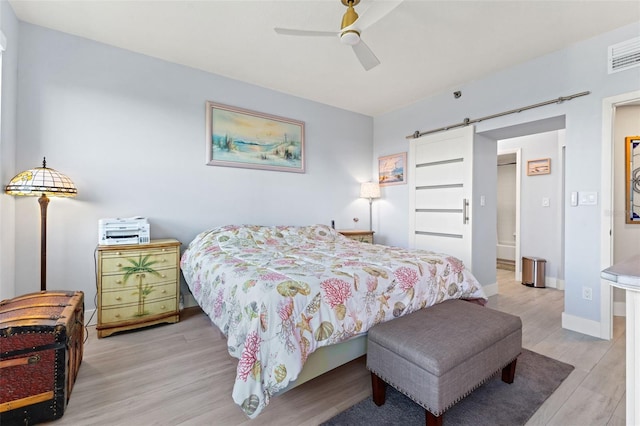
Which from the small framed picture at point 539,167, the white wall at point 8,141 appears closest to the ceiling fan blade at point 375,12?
the white wall at point 8,141

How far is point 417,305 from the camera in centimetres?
190

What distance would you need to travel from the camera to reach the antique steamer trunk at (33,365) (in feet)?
4.53

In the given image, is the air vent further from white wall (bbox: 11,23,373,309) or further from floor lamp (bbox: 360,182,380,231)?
white wall (bbox: 11,23,373,309)

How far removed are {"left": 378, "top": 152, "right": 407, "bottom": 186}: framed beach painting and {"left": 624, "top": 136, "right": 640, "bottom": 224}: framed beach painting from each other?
237cm

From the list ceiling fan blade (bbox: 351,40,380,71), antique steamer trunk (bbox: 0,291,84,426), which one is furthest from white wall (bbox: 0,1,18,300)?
ceiling fan blade (bbox: 351,40,380,71)

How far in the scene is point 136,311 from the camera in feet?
8.25

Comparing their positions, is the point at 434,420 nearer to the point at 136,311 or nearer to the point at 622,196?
the point at 136,311

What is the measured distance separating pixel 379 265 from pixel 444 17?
82.4 inches

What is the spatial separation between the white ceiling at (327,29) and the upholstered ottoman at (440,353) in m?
2.20

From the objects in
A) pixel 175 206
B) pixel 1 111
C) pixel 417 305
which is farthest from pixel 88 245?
pixel 417 305

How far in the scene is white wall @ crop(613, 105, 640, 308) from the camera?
304cm

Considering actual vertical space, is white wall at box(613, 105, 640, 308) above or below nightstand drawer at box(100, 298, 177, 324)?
above

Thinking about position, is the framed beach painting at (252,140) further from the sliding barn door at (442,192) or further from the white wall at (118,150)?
the sliding barn door at (442,192)

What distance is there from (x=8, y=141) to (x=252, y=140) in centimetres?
212
